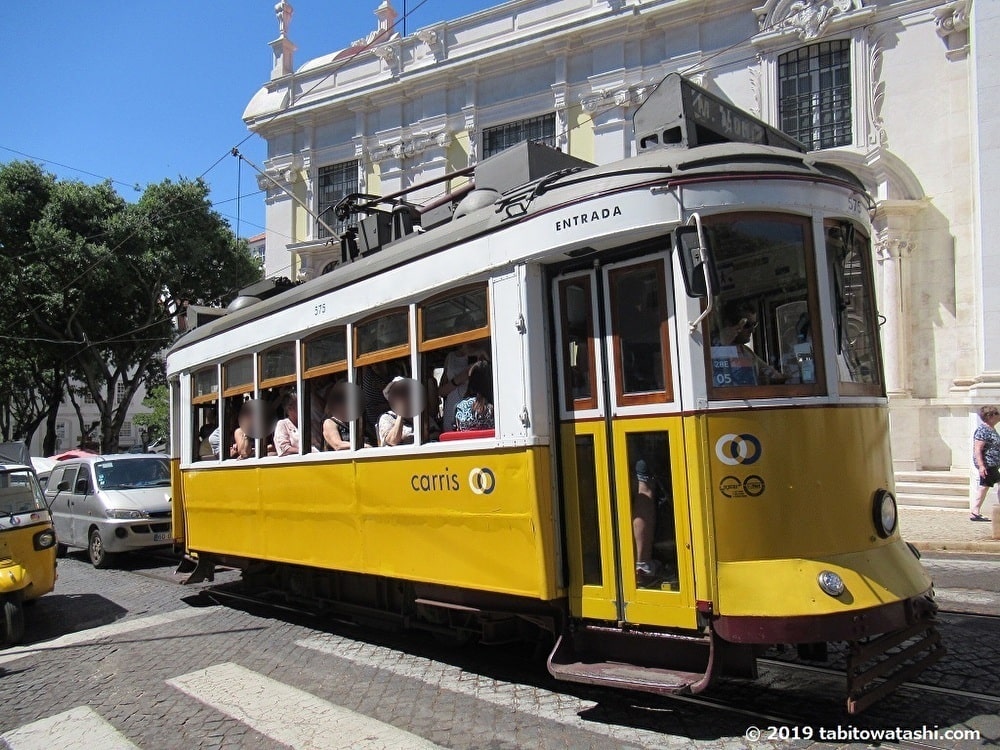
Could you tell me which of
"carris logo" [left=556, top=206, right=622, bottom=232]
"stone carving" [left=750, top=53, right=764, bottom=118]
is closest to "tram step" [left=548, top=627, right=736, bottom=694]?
"carris logo" [left=556, top=206, right=622, bottom=232]

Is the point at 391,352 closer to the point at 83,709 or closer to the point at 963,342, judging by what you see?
the point at 83,709

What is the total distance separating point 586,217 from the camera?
4461 millimetres

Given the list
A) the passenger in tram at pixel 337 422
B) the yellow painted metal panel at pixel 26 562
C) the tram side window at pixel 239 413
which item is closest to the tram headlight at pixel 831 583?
the passenger in tram at pixel 337 422

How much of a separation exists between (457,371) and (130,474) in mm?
9198

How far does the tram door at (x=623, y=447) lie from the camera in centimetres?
419

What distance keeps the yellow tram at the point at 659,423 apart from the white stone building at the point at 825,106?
9.05m

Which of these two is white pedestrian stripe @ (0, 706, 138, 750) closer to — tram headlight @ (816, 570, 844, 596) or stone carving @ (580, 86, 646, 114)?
tram headlight @ (816, 570, 844, 596)

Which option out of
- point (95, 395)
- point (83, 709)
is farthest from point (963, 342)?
point (95, 395)

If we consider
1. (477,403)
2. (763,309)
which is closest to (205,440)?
(477,403)

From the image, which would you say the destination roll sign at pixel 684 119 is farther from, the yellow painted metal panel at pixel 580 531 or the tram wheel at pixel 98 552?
the tram wheel at pixel 98 552

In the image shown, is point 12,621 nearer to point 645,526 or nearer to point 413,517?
point 413,517

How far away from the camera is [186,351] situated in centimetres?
888

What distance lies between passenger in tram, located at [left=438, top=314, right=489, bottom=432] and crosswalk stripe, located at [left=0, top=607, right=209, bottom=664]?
425 centimetres

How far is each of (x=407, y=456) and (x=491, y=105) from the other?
54.4ft
